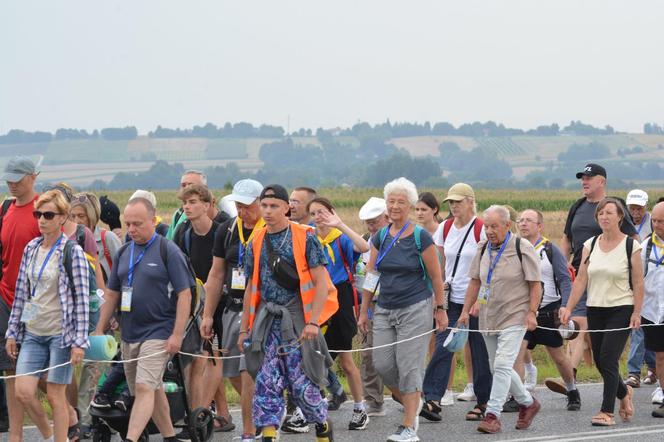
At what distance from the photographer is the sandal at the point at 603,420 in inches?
369

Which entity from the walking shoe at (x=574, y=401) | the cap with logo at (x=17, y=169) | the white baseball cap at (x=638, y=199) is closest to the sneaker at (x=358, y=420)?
the walking shoe at (x=574, y=401)

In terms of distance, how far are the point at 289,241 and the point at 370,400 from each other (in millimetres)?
2880

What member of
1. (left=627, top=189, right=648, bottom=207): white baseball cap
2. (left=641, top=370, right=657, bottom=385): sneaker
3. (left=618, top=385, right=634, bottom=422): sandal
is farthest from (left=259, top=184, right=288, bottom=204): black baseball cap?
(left=641, top=370, right=657, bottom=385): sneaker

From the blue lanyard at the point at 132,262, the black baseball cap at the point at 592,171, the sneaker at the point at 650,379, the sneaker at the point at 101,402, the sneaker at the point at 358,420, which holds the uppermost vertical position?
the black baseball cap at the point at 592,171

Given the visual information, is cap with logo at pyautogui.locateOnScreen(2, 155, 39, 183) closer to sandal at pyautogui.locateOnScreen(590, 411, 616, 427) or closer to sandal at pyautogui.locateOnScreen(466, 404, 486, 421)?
sandal at pyautogui.locateOnScreen(466, 404, 486, 421)

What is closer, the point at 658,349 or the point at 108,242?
the point at 108,242

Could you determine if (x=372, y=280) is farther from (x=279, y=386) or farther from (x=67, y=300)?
(x=67, y=300)

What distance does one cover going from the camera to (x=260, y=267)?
25.3 feet

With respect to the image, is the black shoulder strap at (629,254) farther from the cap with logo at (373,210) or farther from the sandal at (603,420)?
the cap with logo at (373,210)

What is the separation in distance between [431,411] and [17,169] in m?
3.94

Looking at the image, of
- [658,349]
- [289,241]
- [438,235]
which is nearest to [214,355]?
[289,241]

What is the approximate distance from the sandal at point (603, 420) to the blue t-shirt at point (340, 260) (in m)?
2.34

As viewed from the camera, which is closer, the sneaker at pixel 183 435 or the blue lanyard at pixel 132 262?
the blue lanyard at pixel 132 262

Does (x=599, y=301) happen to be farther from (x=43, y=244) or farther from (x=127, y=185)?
(x=127, y=185)
